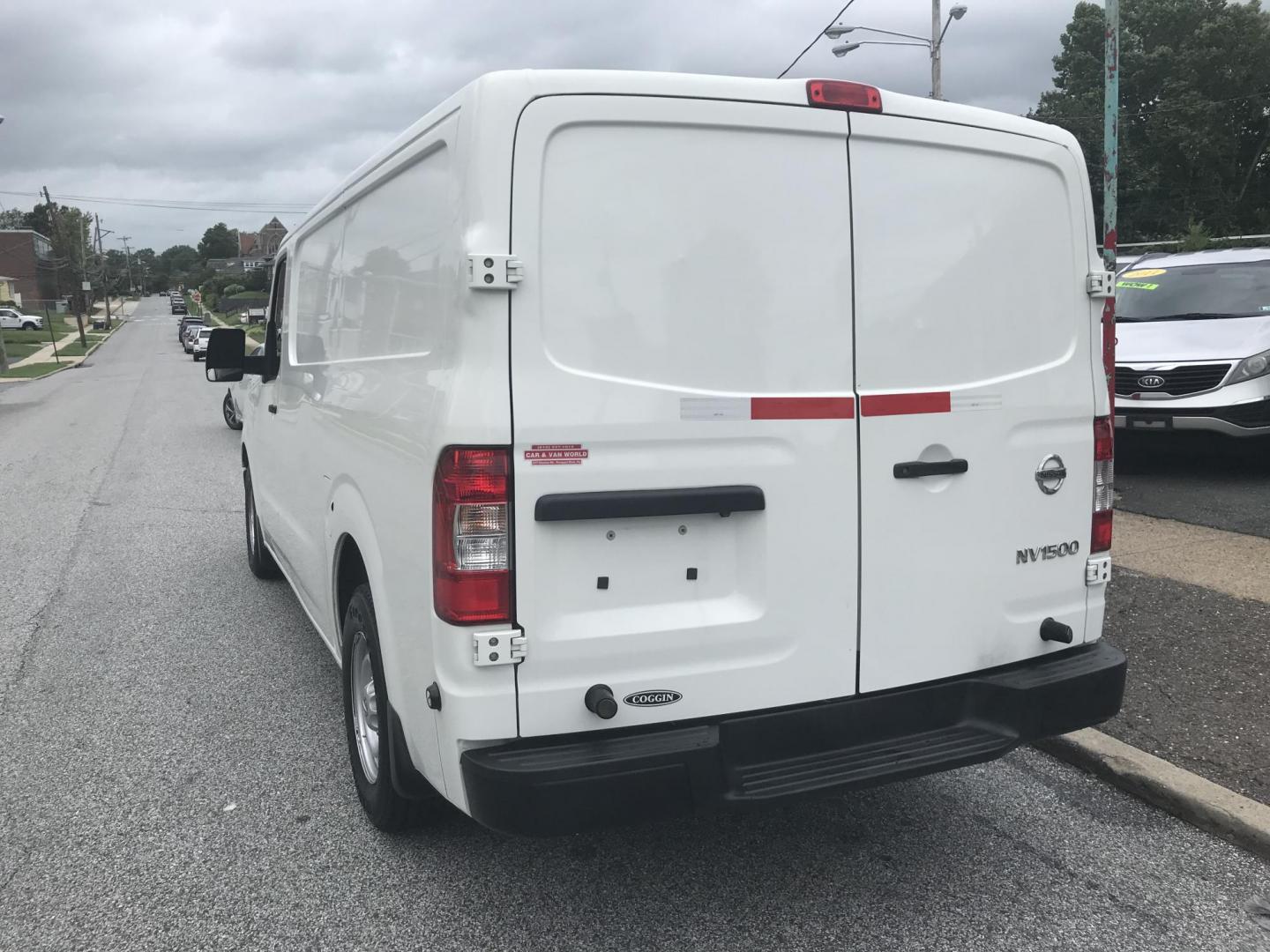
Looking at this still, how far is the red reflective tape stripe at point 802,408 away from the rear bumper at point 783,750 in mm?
→ 810

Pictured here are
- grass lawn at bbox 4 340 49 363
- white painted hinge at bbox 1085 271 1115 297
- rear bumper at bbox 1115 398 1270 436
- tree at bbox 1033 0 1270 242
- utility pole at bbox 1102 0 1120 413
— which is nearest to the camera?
white painted hinge at bbox 1085 271 1115 297

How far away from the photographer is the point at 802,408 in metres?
2.85

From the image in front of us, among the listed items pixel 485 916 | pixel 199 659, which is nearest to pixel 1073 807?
pixel 485 916

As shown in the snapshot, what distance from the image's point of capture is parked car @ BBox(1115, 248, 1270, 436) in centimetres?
820

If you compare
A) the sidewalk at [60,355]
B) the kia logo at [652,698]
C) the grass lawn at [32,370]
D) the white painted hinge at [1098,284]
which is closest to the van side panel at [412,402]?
the kia logo at [652,698]

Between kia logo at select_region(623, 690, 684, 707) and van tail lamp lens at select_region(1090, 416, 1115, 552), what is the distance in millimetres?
1560

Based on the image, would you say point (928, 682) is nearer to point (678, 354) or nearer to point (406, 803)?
point (678, 354)

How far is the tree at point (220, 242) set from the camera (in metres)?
153

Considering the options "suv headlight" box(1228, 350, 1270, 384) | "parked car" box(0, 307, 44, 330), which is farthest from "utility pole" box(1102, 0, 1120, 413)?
"parked car" box(0, 307, 44, 330)

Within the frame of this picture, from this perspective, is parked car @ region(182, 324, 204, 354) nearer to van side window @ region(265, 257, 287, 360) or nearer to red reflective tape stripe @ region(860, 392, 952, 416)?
van side window @ region(265, 257, 287, 360)

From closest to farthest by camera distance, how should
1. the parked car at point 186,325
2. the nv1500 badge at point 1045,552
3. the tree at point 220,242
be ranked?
the nv1500 badge at point 1045,552 < the parked car at point 186,325 < the tree at point 220,242

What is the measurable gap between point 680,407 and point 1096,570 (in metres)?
1.63

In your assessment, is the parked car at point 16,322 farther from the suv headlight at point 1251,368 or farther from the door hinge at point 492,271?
the door hinge at point 492,271

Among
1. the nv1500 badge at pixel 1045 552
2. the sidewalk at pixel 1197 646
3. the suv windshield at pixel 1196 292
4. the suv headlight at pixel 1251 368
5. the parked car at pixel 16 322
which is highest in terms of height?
the parked car at pixel 16 322
